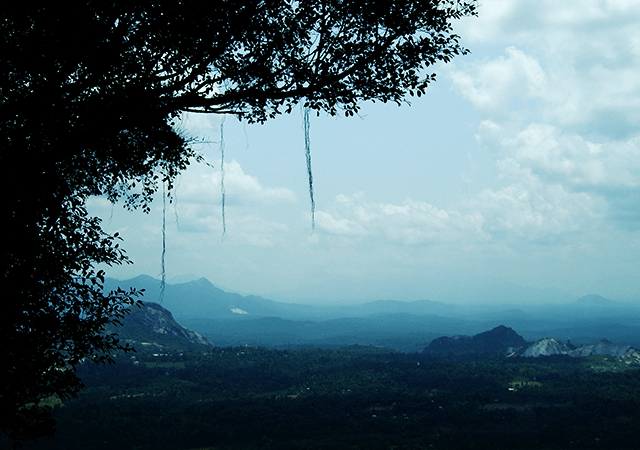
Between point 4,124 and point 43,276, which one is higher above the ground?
point 4,124

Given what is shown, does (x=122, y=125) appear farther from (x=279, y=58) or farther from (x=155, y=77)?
(x=279, y=58)

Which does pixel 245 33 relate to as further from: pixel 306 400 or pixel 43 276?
pixel 306 400

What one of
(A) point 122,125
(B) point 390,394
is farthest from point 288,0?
(B) point 390,394

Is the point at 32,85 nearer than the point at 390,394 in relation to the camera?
Yes

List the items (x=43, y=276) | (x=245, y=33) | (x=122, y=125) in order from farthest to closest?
(x=245, y=33) → (x=122, y=125) → (x=43, y=276)

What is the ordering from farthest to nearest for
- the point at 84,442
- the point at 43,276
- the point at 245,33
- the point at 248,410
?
the point at 248,410 → the point at 84,442 → the point at 245,33 → the point at 43,276

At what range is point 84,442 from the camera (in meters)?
95.8

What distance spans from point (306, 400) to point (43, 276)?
406ft

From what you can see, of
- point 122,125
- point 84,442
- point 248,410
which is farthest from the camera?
point 248,410

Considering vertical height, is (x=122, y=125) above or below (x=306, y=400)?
above

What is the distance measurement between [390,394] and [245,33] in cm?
13467

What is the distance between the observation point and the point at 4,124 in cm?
897

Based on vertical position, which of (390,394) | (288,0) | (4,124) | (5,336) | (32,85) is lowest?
(390,394)

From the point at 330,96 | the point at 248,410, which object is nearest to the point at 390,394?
the point at 248,410
